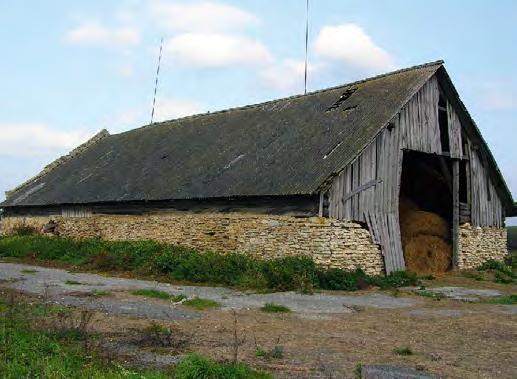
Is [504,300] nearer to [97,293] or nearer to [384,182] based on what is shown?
[384,182]

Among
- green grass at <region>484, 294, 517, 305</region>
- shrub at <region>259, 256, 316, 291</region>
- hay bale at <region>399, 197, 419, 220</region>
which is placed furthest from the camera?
hay bale at <region>399, 197, 419, 220</region>

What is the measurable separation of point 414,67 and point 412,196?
5.09 m

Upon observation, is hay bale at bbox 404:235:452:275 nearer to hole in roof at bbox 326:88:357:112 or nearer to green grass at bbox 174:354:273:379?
hole in roof at bbox 326:88:357:112

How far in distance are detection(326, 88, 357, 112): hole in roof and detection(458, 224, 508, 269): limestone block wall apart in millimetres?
6303

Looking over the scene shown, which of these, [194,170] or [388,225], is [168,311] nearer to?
[388,225]

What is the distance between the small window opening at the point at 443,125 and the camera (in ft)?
62.2

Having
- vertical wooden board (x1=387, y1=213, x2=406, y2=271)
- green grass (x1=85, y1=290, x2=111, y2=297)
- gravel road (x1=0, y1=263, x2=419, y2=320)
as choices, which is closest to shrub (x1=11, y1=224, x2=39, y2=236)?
gravel road (x1=0, y1=263, x2=419, y2=320)

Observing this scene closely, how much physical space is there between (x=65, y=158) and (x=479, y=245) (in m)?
23.9

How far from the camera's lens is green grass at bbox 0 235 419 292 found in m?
13.7

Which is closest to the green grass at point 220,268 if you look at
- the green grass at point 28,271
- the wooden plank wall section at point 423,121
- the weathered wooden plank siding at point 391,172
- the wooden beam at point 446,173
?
the weathered wooden plank siding at point 391,172

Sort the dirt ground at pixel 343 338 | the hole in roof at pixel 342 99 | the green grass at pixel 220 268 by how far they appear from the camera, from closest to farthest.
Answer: the dirt ground at pixel 343 338 → the green grass at pixel 220 268 → the hole in roof at pixel 342 99

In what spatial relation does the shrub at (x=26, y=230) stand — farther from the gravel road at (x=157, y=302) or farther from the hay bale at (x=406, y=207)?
the hay bale at (x=406, y=207)

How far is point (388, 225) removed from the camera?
16219mm

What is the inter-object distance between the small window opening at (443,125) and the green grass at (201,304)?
463 inches
